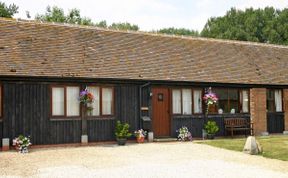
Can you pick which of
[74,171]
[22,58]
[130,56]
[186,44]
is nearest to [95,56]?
[130,56]

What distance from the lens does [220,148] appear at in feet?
55.7

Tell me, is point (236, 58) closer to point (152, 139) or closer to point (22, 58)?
point (152, 139)

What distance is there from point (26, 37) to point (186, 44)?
9817 millimetres

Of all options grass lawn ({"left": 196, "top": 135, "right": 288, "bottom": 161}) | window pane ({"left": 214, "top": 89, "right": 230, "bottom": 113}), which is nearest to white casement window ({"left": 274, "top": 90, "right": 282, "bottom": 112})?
window pane ({"left": 214, "top": 89, "right": 230, "bottom": 113})

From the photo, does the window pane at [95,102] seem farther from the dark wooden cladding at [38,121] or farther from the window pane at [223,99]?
the window pane at [223,99]

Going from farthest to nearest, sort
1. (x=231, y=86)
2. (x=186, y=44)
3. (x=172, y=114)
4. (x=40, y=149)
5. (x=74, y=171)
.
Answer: (x=186, y=44) → (x=231, y=86) → (x=172, y=114) → (x=40, y=149) → (x=74, y=171)

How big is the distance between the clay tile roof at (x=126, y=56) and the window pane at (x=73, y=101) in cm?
79

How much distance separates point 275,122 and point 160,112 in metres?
7.70

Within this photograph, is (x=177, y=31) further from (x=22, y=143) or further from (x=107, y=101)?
(x=22, y=143)

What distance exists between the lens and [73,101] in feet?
59.8

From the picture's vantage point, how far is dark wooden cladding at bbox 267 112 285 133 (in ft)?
78.3

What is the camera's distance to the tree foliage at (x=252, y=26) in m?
53.4

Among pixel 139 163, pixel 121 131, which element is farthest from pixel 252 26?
pixel 139 163

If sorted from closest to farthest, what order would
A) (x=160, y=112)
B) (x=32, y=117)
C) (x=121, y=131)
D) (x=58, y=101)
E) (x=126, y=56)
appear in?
(x=32, y=117) → (x=58, y=101) → (x=121, y=131) → (x=160, y=112) → (x=126, y=56)
